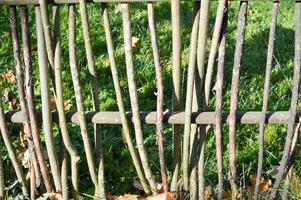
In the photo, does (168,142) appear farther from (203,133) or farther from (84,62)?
(84,62)

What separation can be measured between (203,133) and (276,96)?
1220 mm

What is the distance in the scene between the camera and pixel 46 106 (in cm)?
255

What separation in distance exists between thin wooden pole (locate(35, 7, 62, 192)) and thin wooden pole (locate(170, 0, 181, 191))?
1.78 ft

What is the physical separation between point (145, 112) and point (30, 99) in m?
0.51

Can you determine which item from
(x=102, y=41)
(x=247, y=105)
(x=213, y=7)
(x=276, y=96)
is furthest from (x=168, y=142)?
(x=213, y=7)

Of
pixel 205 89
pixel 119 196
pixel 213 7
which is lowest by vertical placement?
pixel 119 196

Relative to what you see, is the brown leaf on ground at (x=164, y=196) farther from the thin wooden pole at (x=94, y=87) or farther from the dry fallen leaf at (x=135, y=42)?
the dry fallen leaf at (x=135, y=42)

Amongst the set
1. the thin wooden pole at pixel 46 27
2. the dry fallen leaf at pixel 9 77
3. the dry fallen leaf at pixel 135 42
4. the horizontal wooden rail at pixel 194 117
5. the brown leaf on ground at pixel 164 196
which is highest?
the thin wooden pole at pixel 46 27

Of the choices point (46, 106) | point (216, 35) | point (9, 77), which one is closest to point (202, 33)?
point (216, 35)

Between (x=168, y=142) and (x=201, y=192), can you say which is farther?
(x=168, y=142)

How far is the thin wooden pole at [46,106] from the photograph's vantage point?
2.43 m

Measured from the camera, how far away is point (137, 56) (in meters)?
4.04

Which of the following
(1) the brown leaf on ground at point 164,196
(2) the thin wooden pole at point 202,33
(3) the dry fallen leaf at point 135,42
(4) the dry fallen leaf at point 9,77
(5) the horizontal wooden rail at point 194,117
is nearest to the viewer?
(2) the thin wooden pole at point 202,33

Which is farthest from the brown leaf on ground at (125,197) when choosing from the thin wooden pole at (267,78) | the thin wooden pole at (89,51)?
the thin wooden pole at (267,78)
